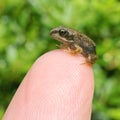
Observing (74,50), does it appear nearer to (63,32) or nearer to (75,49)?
(75,49)

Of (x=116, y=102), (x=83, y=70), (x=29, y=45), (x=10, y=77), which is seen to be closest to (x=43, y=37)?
(x=29, y=45)

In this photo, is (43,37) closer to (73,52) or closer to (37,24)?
(37,24)

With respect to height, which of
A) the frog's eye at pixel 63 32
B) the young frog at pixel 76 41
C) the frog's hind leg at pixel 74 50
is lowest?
the frog's hind leg at pixel 74 50

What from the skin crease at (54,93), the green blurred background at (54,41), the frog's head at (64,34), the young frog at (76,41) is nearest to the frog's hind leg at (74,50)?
the young frog at (76,41)

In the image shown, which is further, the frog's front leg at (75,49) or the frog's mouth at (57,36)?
the frog's mouth at (57,36)

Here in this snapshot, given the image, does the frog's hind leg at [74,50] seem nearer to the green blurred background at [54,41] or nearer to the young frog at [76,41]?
the young frog at [76,41]

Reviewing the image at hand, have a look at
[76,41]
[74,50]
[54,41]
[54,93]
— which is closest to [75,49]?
[74,50]

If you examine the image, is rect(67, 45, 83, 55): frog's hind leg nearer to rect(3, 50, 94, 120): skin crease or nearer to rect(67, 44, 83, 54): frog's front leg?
rect(67, 44, 83, 54): frog's front leg
